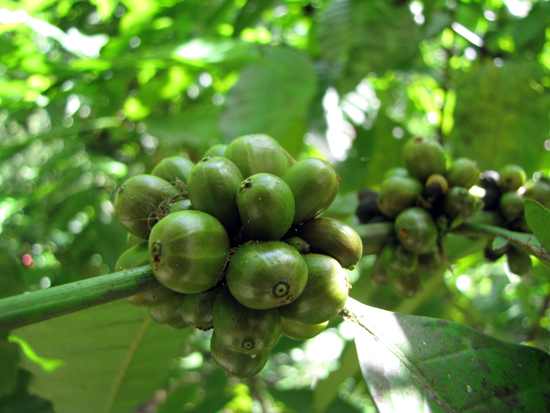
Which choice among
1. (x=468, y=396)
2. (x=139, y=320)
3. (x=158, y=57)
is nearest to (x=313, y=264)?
(x=468, y=396)

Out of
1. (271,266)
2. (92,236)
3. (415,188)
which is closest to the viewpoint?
(271,266)

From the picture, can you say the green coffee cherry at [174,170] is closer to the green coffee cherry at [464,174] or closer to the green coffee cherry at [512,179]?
the green coffee cherry at [464,174]

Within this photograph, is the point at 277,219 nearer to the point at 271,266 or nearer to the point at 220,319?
the point at 271,266

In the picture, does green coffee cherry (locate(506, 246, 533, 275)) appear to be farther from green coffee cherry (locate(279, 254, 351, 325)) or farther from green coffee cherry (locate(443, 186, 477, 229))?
green coffee cherry (locate(279, 254, 351, 325))

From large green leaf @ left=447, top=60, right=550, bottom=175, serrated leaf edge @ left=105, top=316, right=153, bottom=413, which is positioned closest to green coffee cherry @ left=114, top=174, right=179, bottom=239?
serrated leaf edge @ left=105, top=316, right=153, bottom=413

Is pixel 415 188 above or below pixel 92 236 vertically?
above

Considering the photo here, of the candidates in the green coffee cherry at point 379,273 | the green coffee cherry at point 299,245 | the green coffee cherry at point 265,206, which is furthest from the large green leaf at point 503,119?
the green coffee cherry at point 265,206
